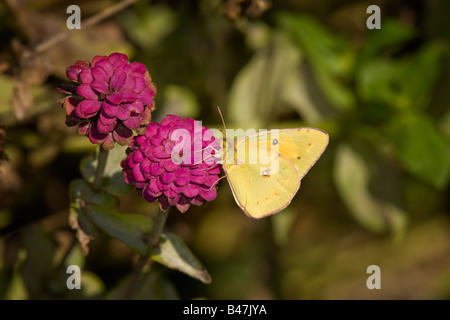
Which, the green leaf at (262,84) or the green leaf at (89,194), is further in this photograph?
the green leaf at (262,84)

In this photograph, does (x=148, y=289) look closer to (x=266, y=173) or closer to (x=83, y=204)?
(x=83, y=204)

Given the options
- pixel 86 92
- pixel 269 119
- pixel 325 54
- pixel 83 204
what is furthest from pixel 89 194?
pixel 325 54

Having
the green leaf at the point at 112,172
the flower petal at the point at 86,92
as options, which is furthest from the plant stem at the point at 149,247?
the flower petal at the point at 86,92

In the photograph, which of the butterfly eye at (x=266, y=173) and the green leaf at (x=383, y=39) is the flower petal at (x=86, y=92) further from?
the green leaf at (x=383, y=39)

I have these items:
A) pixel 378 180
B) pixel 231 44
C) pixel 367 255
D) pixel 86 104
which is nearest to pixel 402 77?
pixel 378 180

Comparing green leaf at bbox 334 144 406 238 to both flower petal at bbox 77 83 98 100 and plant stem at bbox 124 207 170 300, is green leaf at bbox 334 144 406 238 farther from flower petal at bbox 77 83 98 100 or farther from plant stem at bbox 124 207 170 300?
flower petal at bbox 77 83 98 100
